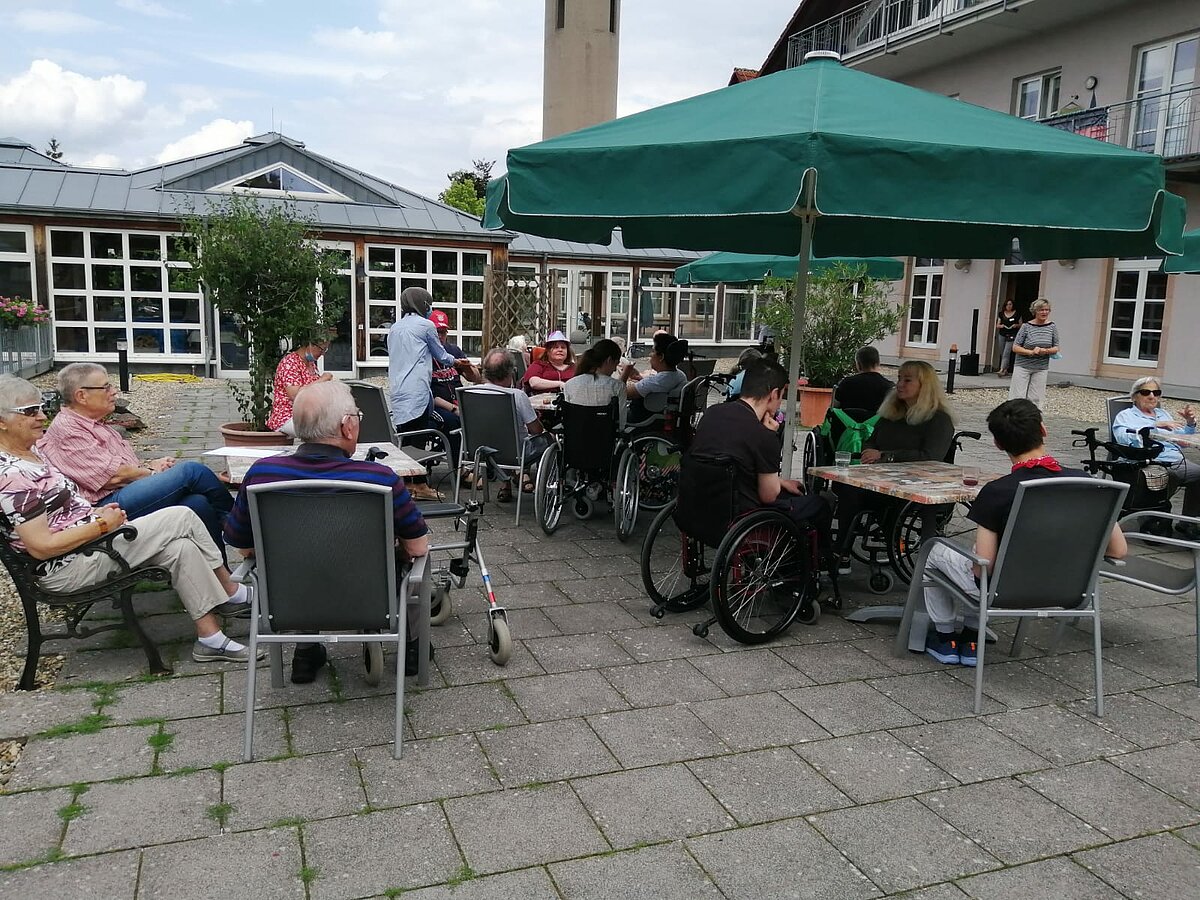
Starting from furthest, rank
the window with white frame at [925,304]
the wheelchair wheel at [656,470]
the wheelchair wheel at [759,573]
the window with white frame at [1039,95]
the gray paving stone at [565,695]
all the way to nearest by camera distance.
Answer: the window with white frame at [925,304] → the window with white frame at [1039,95] → the wheelchair wheel at [656,470] → the wheelchair wheel at [759,573] → the gray paving stone at [565,695]

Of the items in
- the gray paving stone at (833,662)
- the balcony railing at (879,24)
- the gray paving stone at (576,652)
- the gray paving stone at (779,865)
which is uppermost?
the balcony railing at (879,24)

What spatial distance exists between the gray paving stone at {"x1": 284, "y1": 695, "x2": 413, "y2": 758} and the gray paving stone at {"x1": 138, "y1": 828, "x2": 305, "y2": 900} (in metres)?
0.48

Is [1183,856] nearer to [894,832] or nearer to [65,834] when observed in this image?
[894,832]

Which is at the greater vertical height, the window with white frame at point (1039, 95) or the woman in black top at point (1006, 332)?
the window with white frame at point (1039, 95)

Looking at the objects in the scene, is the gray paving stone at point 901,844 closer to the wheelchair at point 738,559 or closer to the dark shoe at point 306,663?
the wheelchair at point 738,559

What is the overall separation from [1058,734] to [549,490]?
3.29 metres

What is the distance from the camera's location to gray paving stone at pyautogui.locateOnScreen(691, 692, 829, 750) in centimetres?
308

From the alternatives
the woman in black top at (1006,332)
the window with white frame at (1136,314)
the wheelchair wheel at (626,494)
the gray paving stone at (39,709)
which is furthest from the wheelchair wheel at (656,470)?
the window with white frame at (1136,314)

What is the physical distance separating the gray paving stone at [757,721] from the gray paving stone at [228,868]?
1419 millimetres

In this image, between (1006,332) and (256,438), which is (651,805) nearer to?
(256,438)

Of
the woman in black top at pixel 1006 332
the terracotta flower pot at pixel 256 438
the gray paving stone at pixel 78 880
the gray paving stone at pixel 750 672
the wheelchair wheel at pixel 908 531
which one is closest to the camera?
the gray paving stone at pixel 78 880

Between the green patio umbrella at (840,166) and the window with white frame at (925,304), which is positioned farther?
the window with white frame at (925,304)

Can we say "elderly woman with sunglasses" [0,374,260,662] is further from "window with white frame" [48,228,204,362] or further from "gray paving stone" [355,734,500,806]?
"window with white frame" [48,228,204,362]

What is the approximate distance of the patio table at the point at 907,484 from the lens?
3.89 meters
